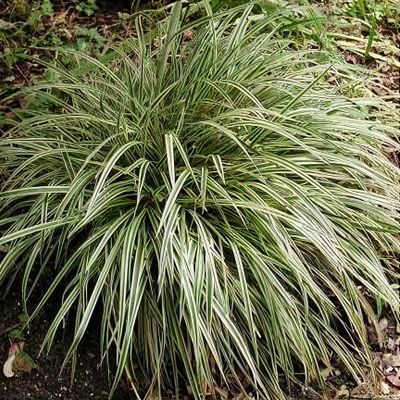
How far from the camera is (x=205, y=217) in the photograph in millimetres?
2744

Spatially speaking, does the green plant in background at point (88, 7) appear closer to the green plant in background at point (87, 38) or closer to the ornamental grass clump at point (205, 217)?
the green plant in background at point (87, 38)

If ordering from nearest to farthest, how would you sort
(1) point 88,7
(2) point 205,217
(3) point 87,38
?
(2) point 205,217
(3) point 87,38
(1) point 88,7

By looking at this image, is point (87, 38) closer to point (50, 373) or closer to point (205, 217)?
point (205, 217)

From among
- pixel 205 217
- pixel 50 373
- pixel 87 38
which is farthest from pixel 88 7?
pixel 50 373

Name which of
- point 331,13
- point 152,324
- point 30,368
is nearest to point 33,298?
point 30,368

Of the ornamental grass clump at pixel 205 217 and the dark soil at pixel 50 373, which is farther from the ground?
the ornamental grass clump at pixel 205 217

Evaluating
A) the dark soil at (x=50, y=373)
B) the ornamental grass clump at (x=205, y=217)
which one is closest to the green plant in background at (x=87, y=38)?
the ornamental grass clump at (x=205, y=217)

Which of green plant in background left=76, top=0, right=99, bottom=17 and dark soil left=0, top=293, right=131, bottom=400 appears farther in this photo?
green plant in background left=76, top=0, right=99, bottom=17

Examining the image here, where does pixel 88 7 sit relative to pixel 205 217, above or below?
above

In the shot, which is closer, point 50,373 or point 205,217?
point 50,373

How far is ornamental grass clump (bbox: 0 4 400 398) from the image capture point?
249 cm

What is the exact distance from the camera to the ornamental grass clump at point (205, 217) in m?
2.49

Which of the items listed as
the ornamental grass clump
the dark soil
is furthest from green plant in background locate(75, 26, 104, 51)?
the dark soil

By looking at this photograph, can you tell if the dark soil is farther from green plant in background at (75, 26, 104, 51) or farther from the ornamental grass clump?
green plant in background at (75, 26, 104, 51)
